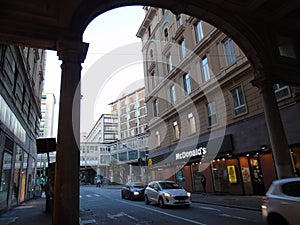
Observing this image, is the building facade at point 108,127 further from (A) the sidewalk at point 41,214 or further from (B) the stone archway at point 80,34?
(B) the stone archway at point 80,34

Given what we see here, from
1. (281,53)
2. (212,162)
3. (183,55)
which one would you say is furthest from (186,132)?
(281,53)

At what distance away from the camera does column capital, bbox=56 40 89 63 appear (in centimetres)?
732

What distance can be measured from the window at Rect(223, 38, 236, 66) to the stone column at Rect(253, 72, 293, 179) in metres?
8.00

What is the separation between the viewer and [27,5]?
7672 millimetres

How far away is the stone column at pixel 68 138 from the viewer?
6.00m

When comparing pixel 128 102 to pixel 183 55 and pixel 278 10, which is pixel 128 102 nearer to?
pixel 183 55

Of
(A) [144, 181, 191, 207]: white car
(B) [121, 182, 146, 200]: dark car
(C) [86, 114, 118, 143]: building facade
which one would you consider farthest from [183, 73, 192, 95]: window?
(C) [86, 114, 118, 143]: building facade

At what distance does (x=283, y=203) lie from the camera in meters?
5.50

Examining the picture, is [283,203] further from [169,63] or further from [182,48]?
[169,63]

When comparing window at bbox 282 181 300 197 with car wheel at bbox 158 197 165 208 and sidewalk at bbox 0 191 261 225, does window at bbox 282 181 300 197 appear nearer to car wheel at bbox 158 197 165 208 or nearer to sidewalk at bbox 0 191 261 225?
sidewalk at bbox 0 191 261 225

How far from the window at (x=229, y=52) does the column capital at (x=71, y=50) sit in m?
13.9

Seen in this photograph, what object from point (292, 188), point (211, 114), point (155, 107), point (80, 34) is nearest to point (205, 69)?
point (211, 114)

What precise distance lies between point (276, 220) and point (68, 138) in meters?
5.62

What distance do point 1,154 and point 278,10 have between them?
15.6 metres
